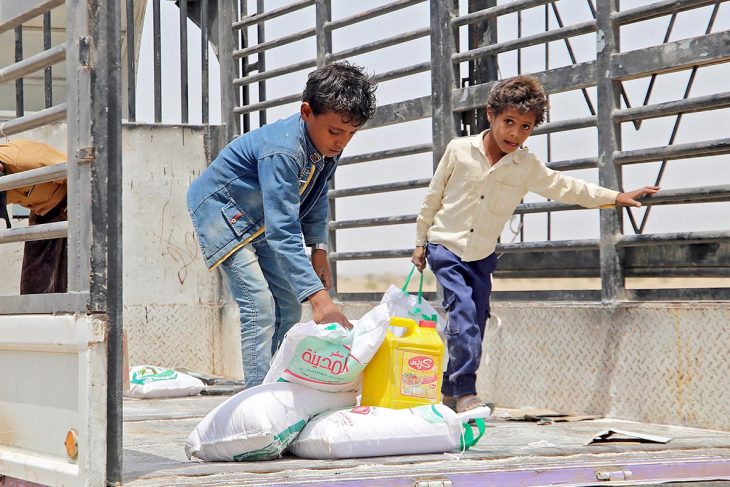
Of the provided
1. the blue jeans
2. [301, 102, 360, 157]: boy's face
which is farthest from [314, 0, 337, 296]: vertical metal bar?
[301, 102, 360, 157]: boy's face

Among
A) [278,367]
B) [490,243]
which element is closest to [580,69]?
[490,243]

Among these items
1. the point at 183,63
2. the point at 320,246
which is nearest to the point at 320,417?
the point at 320,246

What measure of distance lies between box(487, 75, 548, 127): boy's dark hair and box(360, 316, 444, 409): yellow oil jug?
1.45m

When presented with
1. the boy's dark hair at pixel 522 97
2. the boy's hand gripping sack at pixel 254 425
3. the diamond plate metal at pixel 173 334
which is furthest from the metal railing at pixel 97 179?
the diamond plate metal at pixel 173 334

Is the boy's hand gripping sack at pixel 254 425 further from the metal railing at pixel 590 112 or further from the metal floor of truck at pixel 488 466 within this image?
the metal railing at pixel 590 112

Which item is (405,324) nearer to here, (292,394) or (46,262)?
(292,394)

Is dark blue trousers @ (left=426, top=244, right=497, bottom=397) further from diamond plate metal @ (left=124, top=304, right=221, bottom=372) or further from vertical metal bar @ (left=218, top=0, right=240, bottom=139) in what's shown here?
vertical metal bar @ (left=218, top=0, right=240, bottom=139)

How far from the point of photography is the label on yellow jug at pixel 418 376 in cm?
430

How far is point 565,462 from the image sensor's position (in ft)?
12.2

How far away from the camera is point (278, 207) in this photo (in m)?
4.21

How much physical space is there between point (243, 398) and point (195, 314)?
4971 mm

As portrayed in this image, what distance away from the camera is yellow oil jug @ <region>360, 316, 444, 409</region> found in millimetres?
4281

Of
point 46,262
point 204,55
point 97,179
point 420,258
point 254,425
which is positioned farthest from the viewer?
point 204,55

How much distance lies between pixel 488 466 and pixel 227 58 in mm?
6480
